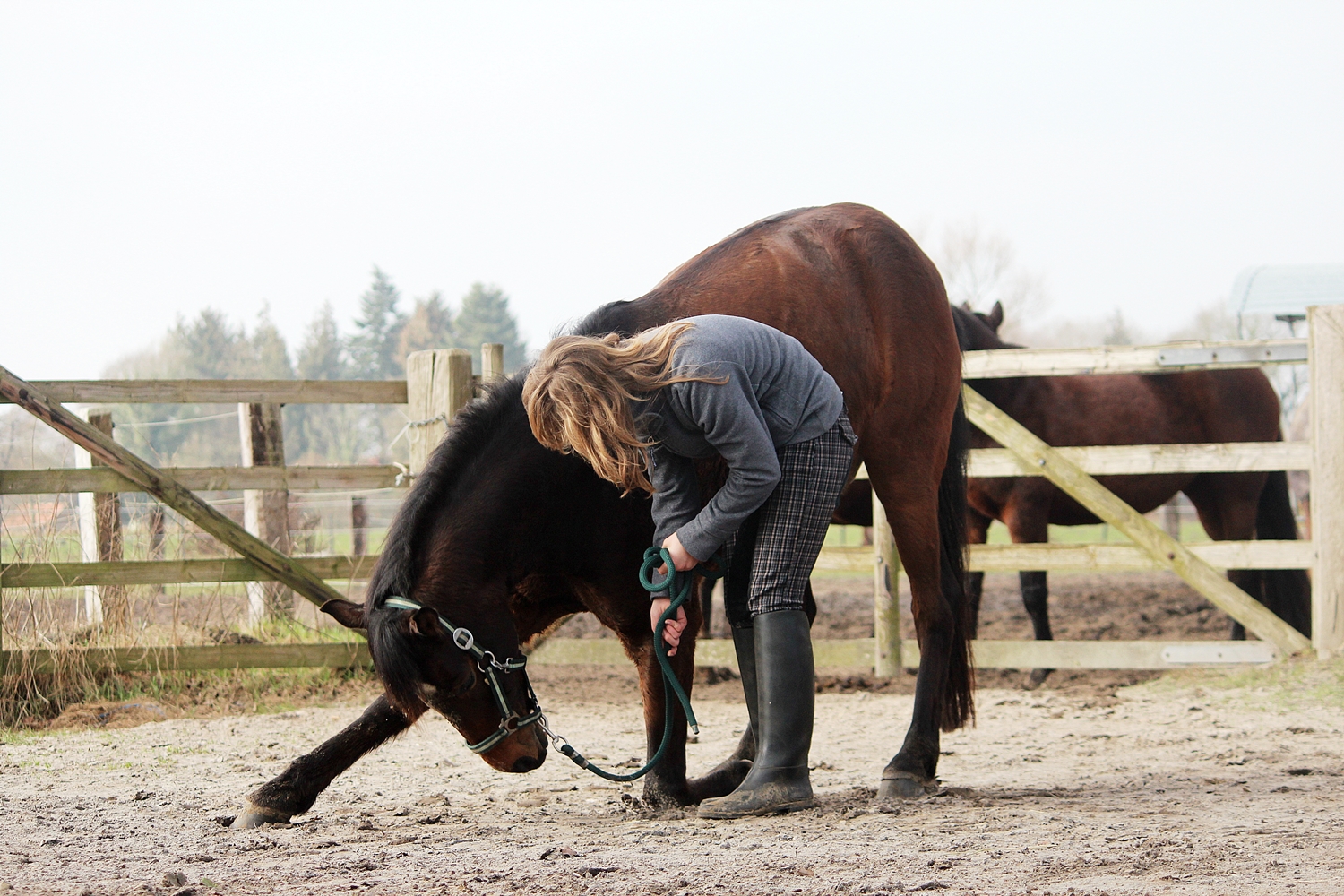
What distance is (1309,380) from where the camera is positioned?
562 cm

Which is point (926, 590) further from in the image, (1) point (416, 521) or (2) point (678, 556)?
(1) point (416, 521)

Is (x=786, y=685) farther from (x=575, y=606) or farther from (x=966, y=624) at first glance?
(x=966, y=624)

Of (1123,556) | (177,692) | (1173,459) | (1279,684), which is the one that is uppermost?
(1173,459)

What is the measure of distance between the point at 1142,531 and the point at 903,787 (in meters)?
3.09

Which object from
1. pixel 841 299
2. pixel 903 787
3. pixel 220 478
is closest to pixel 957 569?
pixel 903 787

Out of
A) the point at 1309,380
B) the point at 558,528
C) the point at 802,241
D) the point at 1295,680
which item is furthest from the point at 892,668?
the point at 558,528

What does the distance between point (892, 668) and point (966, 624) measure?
2.37 metres

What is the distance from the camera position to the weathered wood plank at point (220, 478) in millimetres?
5047

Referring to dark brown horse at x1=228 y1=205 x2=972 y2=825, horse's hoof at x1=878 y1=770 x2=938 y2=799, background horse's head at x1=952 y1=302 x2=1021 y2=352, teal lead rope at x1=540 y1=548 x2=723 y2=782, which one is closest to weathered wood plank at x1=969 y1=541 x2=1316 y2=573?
background horse's head at x1=952 y1=302 x2=1021 y2=352

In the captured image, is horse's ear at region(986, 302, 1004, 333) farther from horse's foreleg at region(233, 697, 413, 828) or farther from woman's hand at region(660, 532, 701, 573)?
horse's foreleg at region(233, 697, 413, 828)

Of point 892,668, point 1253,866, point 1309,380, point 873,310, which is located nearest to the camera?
point 1253,866

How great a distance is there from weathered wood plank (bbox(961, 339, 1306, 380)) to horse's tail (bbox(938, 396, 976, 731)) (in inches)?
76.3

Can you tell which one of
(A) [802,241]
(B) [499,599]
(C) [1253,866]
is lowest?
(C) [1253,866]

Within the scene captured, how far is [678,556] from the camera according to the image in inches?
112
